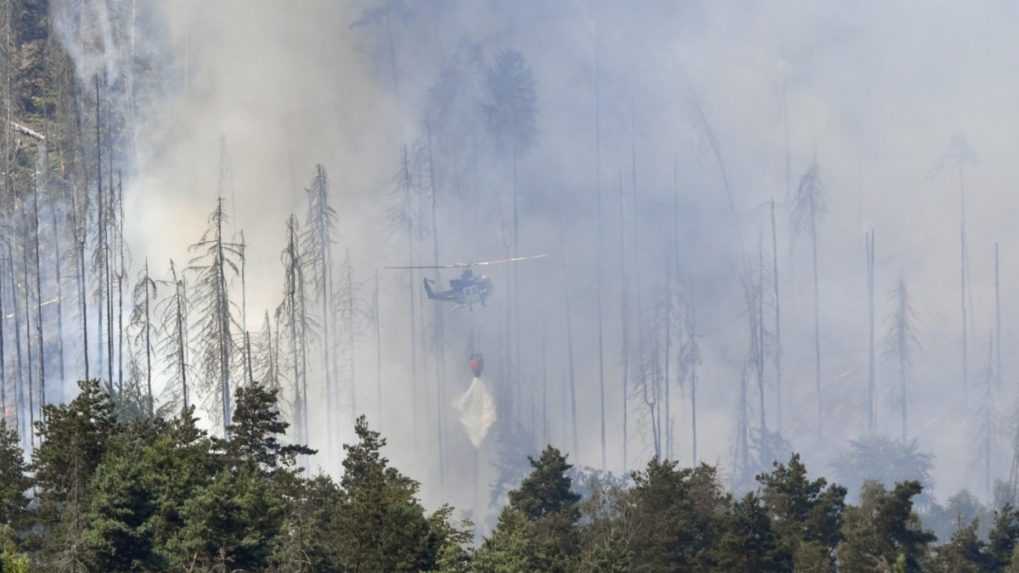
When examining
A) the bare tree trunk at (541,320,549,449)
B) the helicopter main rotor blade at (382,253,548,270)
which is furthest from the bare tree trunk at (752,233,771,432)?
the helicopter main rotor blade at (382,253,548,270)

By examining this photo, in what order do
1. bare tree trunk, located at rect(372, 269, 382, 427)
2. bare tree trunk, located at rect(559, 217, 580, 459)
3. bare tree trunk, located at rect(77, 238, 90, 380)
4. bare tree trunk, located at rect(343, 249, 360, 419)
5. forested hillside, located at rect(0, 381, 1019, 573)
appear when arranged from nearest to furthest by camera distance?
forested hillside, located at rect(0, 381, 1019, 573)
bare tree trunk, located at rect(77, 238, 90, 380)
bare tree trunk, located at rect(343, 249, 360, 419)
bare tree trunk, located at rect(372, 269, 382, 427)
bare tree trunk, located at rect(559, 217, 580, 459)

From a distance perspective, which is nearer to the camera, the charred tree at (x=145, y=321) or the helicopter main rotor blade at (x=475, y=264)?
the charred tree at (x=145, y=321)

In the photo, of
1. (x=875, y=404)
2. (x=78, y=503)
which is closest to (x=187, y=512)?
(x=78, y=503)

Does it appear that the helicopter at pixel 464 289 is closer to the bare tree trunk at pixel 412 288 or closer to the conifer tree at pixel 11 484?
the bare tree trunk at pixel 412 288

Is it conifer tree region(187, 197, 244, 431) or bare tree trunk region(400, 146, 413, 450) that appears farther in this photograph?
bare tree trunk region(400, 146, 413, 450)

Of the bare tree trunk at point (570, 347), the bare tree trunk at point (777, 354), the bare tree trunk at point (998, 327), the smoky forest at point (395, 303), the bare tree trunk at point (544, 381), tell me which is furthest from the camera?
the bare tree trunk at point (998, 327)

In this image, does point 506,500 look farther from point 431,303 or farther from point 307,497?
point 307,497

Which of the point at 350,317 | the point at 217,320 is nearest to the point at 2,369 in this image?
the point at 217,320

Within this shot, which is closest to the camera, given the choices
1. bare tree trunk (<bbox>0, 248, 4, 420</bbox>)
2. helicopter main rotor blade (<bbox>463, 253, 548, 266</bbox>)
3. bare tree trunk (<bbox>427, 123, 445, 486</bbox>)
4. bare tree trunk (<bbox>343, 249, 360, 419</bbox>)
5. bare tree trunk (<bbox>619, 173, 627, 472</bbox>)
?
bare tree trunk (<bbox>0, 248, 4, 420</bbox>)

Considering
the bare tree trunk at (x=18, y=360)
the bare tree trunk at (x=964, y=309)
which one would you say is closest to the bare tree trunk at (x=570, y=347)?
the bare tree trunk at (x=964, y=309)

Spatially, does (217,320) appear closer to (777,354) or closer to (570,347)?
(570,347)

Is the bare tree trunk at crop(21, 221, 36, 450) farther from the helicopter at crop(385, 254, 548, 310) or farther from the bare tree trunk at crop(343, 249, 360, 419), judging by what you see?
the helicopter at crop(385, 254, 548, 310)

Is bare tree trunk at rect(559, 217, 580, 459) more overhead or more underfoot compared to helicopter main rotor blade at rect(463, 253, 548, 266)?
more underfoot

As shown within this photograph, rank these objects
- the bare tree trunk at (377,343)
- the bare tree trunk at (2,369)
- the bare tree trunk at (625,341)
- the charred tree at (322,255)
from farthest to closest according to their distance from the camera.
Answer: the bare tree trunk at (625,341), the bare tree trunk at (377,343), the charred tree at (322,255), the bare tree trunk at (2,369)
